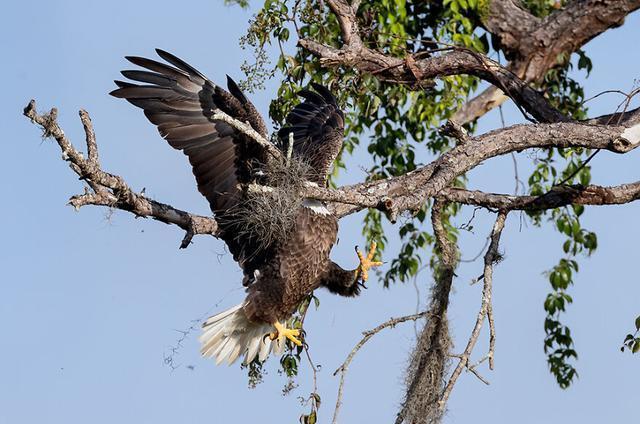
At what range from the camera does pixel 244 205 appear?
480 centimetres

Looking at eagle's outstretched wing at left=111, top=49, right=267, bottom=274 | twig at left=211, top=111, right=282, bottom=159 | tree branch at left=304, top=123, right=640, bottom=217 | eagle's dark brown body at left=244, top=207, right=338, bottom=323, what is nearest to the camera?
twig at left=211, top=111, right=282, bottom=159

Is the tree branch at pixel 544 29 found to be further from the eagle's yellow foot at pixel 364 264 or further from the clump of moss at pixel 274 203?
the clump of moss at pixel 274 203

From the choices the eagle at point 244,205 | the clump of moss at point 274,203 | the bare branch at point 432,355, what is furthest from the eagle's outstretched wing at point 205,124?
the bare branch at point 432,355

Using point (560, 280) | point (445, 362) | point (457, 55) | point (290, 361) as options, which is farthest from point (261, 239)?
point (560, 280)

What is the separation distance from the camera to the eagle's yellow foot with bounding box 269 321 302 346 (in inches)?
207

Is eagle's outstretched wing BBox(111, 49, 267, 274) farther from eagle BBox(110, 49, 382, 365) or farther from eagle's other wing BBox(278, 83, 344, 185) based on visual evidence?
eagle's other wing BBox(278, 83, 344, 185)

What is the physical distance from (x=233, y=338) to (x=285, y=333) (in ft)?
1.24

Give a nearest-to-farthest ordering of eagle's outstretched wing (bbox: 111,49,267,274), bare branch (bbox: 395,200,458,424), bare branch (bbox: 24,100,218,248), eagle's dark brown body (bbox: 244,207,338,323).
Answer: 1. bare branch (bbox: 24,100,218,248)
2. bare branch (bbox: 395,200,458,424)
3. eagle's outstretched wing (bbox: 111,49,267,274)
4. eagle's dark brown body (bbox: 244,207,338,323)

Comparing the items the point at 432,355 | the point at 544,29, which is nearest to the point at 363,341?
the point at 432,355

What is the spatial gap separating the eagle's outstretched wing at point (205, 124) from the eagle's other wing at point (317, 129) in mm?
378

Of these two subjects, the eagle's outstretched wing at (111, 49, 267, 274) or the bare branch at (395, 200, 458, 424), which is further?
the eagle's outstretched wing at (111, 49, 267, 274)

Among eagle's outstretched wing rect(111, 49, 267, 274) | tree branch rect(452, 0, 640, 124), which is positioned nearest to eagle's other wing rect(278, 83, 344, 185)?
eagle's outstretched wing rect(111, 49, 267, 274)

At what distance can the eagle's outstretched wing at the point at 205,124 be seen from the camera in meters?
4.98

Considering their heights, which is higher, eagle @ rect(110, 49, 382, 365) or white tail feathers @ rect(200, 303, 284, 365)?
eagle @ rect(110, 49, 382, 365)
